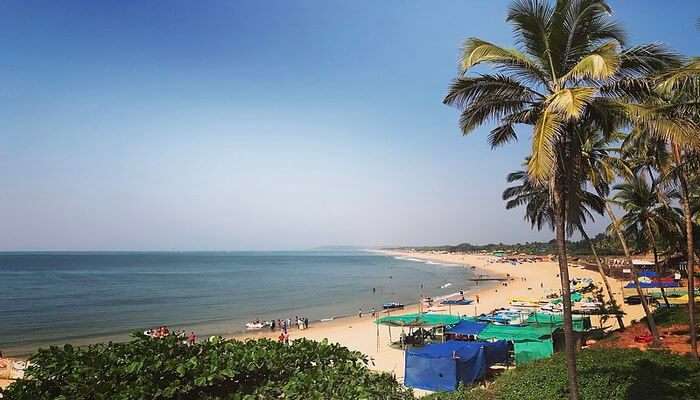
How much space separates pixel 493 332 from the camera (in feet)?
65.8

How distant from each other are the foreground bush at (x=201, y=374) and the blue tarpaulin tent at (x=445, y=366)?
366 inches

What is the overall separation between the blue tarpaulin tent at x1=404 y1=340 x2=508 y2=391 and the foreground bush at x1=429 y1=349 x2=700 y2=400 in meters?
1.71

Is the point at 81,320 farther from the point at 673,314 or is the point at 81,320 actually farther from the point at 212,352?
the point at 673,314

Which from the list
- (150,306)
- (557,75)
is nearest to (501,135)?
(557,75)

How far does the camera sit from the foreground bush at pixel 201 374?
504 cm

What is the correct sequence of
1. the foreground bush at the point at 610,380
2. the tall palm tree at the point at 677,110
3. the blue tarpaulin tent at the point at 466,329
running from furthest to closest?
the blue tarpaulin tent at the point at 466,329 < the foreground bush at the point at 610,380 < the tall palm tree at the point at 677,110

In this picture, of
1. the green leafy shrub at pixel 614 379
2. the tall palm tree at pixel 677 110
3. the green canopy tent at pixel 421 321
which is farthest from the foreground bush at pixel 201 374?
the green canopy tent at pixel 421 321

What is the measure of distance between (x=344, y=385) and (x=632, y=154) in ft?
64.2

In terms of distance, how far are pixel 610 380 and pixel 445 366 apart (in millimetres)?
5014

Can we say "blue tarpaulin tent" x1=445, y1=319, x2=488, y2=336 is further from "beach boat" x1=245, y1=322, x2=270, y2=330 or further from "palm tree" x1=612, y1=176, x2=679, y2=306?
"beach boat" x1=245, y1=322, x2=270, y2=330

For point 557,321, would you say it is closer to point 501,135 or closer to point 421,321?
point 421,321

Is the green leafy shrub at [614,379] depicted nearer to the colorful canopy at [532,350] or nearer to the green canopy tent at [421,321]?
the colorful canopy at [532,350]

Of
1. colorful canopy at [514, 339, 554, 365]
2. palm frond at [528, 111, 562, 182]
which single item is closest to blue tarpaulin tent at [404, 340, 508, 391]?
colorful canopy at [514, 339, 554, 365]

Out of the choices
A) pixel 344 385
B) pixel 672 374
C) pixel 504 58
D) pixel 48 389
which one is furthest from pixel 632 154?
pixel 48 389
